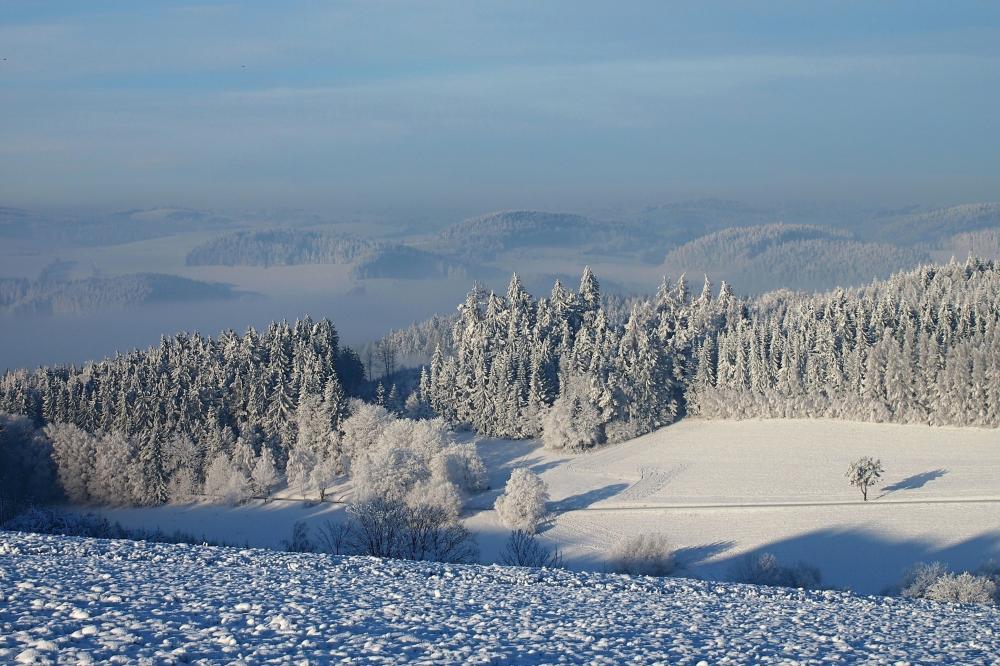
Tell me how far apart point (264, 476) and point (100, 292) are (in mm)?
119693

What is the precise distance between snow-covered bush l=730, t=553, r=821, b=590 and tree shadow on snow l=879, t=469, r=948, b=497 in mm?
20442

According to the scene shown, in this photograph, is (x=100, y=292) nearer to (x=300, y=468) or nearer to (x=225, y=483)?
(x=225, y=483)

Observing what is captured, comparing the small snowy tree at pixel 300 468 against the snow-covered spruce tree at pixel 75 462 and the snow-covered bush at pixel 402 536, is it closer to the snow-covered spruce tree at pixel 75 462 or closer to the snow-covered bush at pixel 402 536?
the snow-covered spruce tree at pixel 75 462

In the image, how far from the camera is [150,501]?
6119cm

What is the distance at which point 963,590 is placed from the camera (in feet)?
86.3

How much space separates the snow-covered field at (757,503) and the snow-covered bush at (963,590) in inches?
433

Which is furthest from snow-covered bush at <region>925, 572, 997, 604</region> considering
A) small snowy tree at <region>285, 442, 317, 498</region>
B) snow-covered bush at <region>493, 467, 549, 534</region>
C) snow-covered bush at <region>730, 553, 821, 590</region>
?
small snowy tree at <region>285, 442, 317, 498</region>

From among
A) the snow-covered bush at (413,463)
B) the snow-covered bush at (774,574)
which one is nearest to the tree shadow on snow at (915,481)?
the snow-covered bush at (774,574)

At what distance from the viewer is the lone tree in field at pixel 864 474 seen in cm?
5322

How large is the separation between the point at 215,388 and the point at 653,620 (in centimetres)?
5886

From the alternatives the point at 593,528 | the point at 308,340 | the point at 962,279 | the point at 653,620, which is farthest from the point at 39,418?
the point at 962,279

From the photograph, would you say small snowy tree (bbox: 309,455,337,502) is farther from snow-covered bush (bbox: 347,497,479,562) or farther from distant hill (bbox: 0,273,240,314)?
distant hill (bbox: 0,273,240,314)

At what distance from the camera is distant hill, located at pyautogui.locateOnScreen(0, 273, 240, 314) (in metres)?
153

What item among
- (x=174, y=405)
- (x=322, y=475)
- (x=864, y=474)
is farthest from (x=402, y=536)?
(x=174, y=405)
